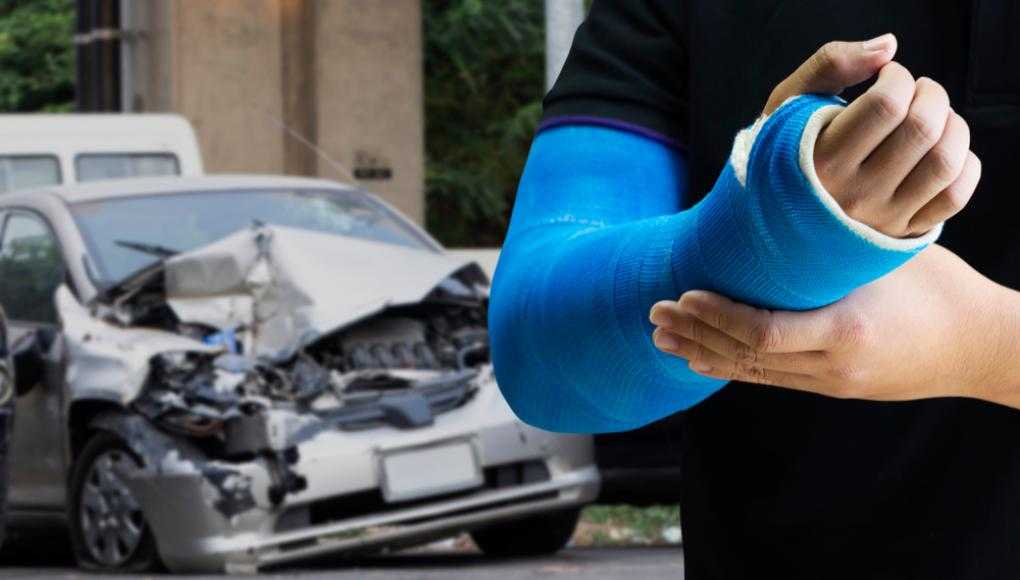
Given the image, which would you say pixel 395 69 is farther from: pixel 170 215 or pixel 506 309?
pixel 506 309

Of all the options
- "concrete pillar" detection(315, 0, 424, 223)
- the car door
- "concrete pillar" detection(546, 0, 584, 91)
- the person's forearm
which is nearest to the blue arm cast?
the person's forearm

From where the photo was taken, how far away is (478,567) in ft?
24.7

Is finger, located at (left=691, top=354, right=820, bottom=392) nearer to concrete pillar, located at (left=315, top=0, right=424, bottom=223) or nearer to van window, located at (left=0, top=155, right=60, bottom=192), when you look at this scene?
van window, located at (left=0, top=155, right=60, bottom=192)

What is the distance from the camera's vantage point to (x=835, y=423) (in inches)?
47.1

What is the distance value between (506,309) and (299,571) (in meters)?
6.11

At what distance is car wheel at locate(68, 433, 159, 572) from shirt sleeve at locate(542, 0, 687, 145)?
19.3ft

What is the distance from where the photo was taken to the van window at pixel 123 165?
1198 centimetres

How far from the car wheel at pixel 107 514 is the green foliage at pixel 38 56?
54.9ft

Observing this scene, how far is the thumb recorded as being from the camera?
92 cm

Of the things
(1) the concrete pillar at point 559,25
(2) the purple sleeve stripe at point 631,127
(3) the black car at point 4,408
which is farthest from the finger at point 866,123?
(1) the concrete pillar at point 559,25

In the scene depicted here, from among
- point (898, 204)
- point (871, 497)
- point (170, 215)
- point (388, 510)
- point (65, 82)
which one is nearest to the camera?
point (898, 204)

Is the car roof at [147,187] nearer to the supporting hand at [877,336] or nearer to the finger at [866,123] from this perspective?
the supporting hand at [877,336]

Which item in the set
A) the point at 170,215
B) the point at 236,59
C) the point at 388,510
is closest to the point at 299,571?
the point at 388,510

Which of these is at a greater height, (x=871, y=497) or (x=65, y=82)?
(x=871, y=497)
